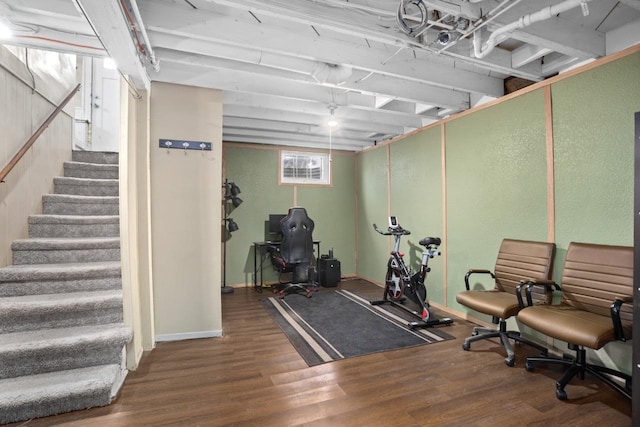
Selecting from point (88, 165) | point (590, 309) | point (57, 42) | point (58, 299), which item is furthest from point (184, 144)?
point (590, 309)

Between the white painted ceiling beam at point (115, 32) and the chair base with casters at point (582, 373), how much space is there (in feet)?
11.9

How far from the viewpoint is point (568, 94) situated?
2.62 metres

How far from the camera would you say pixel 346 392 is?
7.00ft

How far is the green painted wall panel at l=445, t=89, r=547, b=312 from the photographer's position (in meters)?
2.89

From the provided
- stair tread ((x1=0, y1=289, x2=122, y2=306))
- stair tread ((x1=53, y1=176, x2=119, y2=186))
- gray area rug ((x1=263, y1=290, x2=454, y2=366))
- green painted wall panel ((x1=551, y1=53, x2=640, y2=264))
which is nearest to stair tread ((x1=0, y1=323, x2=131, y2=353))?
stair tread ((x1=0, y1=289, x2=122, y2=306))

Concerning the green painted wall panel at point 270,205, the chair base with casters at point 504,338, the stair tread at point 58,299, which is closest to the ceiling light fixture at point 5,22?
the stair tread at point 58,299

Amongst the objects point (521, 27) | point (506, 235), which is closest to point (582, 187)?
point (506, 235)

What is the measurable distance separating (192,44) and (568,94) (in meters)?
3.23

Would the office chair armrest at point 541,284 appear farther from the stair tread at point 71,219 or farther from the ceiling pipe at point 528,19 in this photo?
the stair tread at point 71,219

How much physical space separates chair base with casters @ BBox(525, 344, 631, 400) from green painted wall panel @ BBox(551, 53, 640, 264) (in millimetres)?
776

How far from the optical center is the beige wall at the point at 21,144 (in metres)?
2.60

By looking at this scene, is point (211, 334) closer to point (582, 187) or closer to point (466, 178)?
point (466, 178)

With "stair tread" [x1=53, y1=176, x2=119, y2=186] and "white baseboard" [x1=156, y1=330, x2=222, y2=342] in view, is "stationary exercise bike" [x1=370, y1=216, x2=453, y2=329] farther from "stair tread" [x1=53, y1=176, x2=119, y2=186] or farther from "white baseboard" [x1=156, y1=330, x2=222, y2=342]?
"stair tread" [x1=53, y1=176, x2=119, y2=186]

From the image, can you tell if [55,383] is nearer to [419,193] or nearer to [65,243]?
[65,243]
